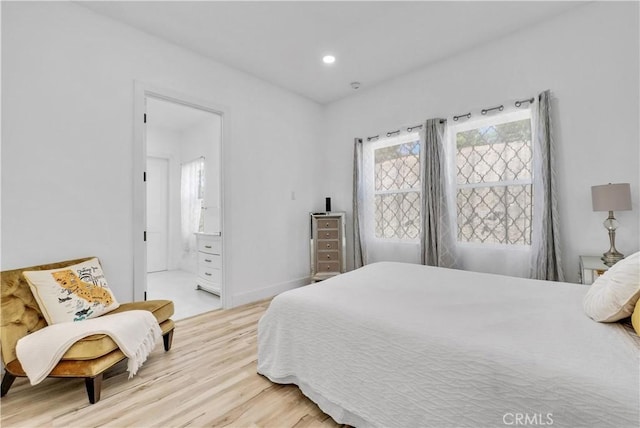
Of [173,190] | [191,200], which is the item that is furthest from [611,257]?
[173,190]

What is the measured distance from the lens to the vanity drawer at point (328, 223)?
402cm

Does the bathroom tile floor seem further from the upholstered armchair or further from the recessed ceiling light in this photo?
the recessed ceiling light

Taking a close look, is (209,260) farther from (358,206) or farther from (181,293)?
(358,206)

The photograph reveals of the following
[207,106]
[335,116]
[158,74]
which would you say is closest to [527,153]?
[335,116]

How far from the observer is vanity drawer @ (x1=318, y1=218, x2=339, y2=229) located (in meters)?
4.02

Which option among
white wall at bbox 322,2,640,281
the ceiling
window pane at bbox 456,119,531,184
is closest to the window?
window pane at bbox 456,119,531,184

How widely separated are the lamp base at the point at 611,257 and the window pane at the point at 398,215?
167cm

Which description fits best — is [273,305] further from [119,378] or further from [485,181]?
[485,181]

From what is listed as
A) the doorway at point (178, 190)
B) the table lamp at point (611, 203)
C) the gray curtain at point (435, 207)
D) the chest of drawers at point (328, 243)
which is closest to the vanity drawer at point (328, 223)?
the chest of drawers at point (328, 243)

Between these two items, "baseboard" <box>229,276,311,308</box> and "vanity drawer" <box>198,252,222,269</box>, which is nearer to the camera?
"baseboard" <box>229,276,311,308</box>

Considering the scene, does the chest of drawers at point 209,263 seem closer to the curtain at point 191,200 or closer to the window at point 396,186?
the curtain at point 191,200

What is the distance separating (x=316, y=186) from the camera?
444 centimetres

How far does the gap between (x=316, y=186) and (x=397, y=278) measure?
256 cm

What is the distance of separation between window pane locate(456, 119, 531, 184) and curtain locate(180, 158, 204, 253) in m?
4.38
